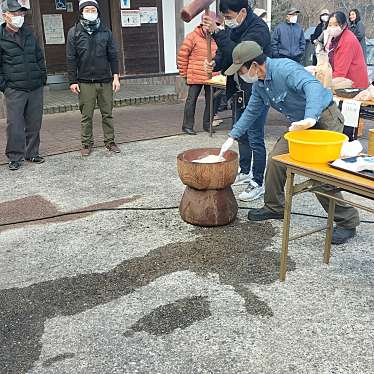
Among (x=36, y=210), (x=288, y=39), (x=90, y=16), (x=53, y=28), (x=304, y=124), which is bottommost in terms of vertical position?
(x=36, y=210)

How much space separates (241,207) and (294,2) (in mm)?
23364

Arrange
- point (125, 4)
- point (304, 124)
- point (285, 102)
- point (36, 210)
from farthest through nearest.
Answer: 1. point (125, 4)
2. point (36, 210)
3. point (285, 102)
4. point (304, 124)

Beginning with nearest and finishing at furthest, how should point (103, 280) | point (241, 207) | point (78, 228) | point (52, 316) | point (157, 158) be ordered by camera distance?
1. point (52, 316)
2. point (103, 280)
3. point (78, 228)
4. point (241, 207)
5. point (157, 158)

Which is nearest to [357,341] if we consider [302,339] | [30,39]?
[302,339]

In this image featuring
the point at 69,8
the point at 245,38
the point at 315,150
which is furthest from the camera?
the point at 69,8

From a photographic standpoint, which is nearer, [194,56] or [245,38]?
[245,38]

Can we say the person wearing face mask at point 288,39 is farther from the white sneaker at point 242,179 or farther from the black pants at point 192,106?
the white sneaker at point 242,179

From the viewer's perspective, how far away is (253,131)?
4.58 metres

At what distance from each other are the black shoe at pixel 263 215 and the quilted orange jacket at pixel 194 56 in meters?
3.36

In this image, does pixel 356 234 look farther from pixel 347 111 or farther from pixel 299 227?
pixel 347 111

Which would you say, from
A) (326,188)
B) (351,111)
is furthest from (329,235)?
(351,111)

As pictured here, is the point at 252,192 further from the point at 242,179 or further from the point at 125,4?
the point at 125,4

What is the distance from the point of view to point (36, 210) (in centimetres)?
456

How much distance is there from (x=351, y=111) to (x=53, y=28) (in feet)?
23.0
